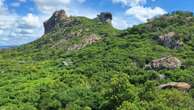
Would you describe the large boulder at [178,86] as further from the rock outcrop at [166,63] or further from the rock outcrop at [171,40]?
the rock outcrop at [171,40]

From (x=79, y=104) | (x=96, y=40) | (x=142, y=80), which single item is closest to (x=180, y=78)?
(x=142, y=80)

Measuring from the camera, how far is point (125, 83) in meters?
87.6

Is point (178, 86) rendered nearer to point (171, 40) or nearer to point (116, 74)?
point (116, 74)

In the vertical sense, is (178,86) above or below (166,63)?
below

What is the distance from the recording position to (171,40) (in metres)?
154

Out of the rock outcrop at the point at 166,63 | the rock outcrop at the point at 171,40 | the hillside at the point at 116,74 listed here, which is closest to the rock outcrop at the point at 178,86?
the hillside at the point at 116,74

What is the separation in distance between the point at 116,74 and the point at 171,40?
4089cm

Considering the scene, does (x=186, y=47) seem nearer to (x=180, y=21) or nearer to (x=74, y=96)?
(x=180, y=21)

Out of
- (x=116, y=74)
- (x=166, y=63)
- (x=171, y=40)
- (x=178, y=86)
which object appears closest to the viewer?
(x=178, y=86)

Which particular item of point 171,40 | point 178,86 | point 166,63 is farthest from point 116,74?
point 171,40

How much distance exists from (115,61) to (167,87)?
52443mm

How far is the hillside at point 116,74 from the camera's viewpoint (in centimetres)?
8444

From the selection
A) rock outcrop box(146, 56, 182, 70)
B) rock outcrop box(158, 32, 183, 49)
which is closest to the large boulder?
rock outcrop box(146, 56, 182, 70)

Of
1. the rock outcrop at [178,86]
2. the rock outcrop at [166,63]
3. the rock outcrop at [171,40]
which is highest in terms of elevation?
the rock outcrop at [171,40]
